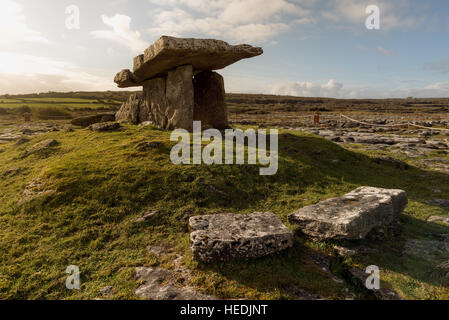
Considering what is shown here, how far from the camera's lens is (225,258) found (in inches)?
200

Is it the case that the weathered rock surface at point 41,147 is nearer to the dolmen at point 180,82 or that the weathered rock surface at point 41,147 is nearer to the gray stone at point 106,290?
the dolmen at point 180,82

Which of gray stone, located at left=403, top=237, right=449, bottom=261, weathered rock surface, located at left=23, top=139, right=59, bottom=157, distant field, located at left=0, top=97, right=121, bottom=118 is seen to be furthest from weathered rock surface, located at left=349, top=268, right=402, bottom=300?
distant field, located at left=0, top=97, right=121, bottom=118

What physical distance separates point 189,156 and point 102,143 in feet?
15.1

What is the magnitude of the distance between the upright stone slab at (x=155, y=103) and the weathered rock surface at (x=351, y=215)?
10550 mm

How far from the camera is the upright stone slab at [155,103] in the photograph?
15.2 m

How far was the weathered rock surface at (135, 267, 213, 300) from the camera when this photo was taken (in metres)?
4.36

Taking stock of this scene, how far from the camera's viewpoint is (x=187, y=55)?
12805mm

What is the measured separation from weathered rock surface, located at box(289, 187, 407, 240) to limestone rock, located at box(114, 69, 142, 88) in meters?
15.2

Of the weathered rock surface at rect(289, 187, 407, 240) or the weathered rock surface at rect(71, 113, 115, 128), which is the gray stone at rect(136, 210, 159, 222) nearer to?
the weathered rock surface at rect(289, 187, 407, 240)

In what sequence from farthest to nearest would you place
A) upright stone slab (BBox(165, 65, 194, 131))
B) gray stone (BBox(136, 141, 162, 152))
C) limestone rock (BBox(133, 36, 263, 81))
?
upright stone slab (BBox(165, 65, 194, 131))
limestone rock (BBox(133, 36, 263, 81))
gray stone (BBox(136, 141, 162, 152))

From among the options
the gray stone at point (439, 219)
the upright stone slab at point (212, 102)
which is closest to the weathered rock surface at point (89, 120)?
the upright stone slab at point (212, 102)

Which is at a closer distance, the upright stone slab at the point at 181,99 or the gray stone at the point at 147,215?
the gray stone at the point at 147,215
